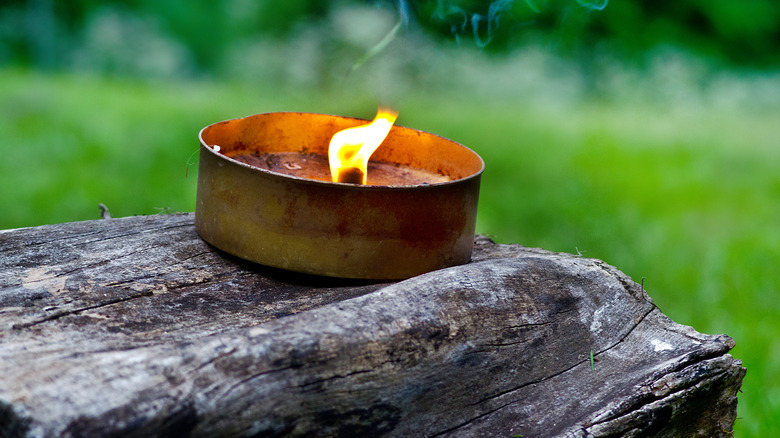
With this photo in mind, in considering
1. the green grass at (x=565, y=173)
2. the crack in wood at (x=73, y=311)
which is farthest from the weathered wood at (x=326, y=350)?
the green grass at (x=565, y=173)

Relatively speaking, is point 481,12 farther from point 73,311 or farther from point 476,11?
point 73,311

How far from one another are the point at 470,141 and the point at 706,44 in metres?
2.32

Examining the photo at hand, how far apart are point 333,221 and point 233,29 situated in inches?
195

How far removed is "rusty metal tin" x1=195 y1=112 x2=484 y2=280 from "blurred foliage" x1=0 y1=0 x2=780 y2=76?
3746mm

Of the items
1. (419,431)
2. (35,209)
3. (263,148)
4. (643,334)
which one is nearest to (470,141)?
(35,209)

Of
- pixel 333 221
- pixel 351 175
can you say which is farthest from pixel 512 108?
pixel 333 221

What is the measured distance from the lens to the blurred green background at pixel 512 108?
356 centimetres

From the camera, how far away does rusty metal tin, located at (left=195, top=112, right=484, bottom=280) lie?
148 centimetres

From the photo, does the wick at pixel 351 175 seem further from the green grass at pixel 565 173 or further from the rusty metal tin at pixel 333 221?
the green grass at pixel 565 173

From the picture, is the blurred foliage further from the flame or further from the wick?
the wick

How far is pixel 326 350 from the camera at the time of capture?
1.18 metres

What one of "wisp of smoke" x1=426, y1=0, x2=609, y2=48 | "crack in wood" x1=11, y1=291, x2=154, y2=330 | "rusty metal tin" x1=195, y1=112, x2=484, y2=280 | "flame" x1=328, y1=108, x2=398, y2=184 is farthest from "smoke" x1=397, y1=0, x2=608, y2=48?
"crack in wood" x1=11, y1=291, x2=154, y2=330

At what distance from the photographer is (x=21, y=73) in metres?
5.79

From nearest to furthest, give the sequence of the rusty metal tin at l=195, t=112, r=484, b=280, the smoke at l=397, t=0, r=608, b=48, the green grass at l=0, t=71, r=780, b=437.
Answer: the rusty metal tin at l=195, t=112, r=484, b=280, the smoke at l=397, t=0, r=608, b=48, the green grass at l=0, t=71, r=780, b=437
